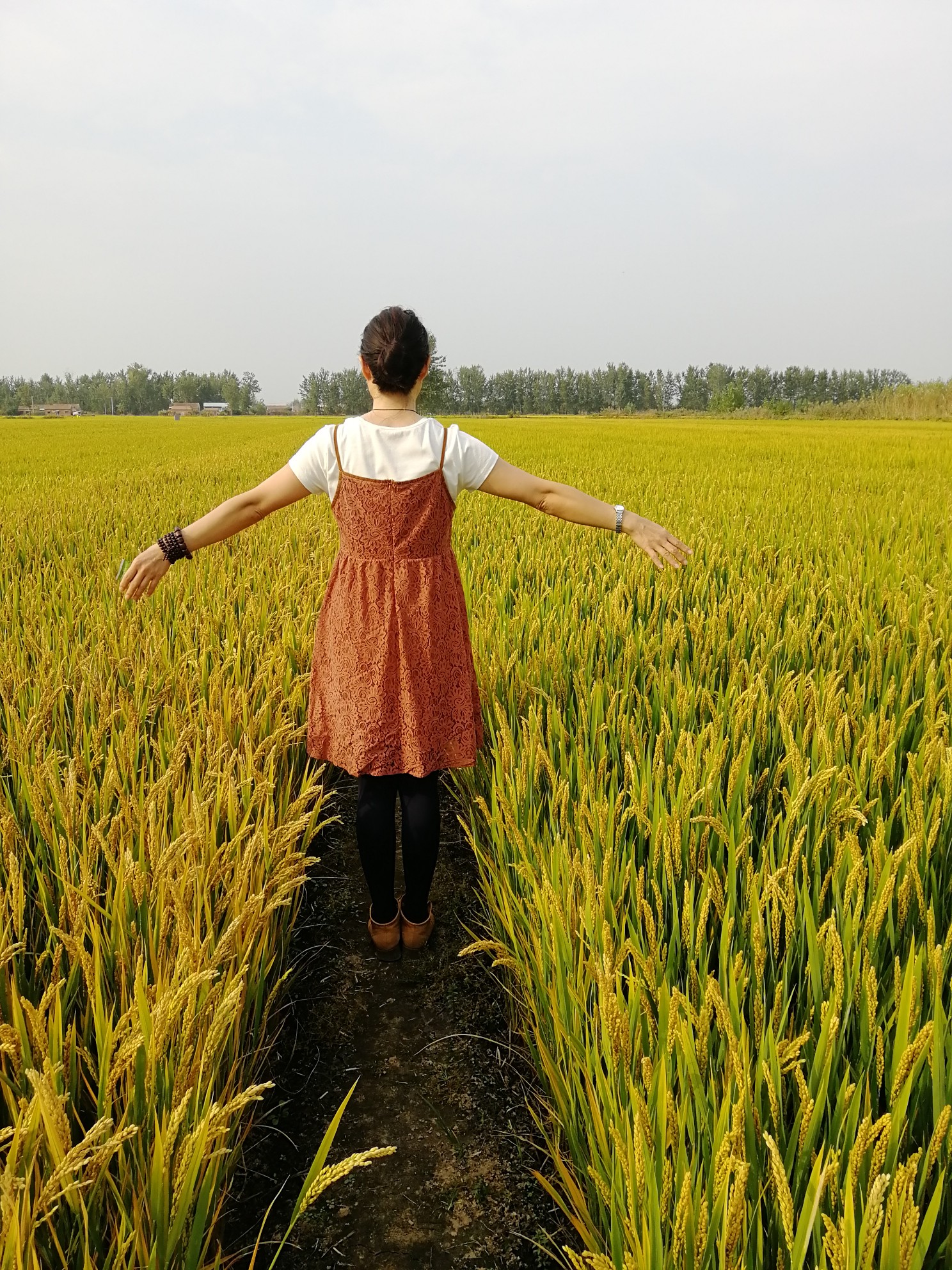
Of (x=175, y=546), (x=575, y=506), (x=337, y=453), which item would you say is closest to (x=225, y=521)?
(x=175, y=546)

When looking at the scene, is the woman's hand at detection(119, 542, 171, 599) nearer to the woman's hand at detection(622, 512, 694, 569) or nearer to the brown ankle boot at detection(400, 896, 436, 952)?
the brown ankle boot at detection(400, 896, 436, 952)

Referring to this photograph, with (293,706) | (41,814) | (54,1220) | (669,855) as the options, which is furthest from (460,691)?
(54,1220)

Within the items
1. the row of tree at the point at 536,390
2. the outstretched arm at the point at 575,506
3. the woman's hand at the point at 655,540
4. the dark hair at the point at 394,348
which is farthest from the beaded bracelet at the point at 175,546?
the row of tree at the point at 536,390

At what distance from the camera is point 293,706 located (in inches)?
95.7

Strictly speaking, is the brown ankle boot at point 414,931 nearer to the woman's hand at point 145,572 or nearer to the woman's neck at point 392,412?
the woman's hand at point 145,572

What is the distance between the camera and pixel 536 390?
108 metres

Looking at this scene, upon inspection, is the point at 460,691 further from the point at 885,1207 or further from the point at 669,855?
the point at 885,1207

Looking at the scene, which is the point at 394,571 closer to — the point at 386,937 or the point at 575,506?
the point at 575,506

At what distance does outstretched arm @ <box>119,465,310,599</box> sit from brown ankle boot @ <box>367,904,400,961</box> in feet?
3.30

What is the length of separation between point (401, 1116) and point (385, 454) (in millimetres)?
1395

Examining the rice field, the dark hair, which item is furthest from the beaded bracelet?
the dark hair

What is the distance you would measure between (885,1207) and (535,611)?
231 cm

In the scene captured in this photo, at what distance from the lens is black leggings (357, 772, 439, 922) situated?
2055 millimetres

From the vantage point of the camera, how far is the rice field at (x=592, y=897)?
951 mm
